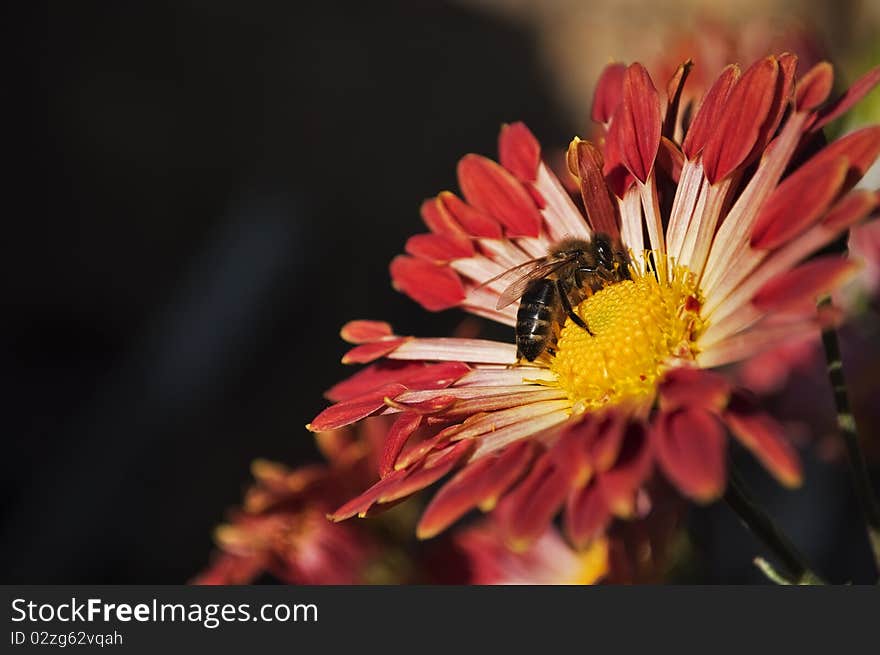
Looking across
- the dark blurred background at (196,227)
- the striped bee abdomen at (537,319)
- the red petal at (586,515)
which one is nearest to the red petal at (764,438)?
the red petal at (586,515)

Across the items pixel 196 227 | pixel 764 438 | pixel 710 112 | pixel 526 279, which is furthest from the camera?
pixel 196 227

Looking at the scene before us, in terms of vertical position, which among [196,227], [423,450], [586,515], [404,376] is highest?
[196,227]

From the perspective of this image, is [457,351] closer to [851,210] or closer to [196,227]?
[851,210]

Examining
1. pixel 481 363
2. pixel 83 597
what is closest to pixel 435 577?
pixel 481 363

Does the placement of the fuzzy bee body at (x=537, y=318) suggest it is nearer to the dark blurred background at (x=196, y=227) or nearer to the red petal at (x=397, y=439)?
the red petal at (x=397, y=439)

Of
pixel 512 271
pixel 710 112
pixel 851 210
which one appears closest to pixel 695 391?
pixel 851 210
